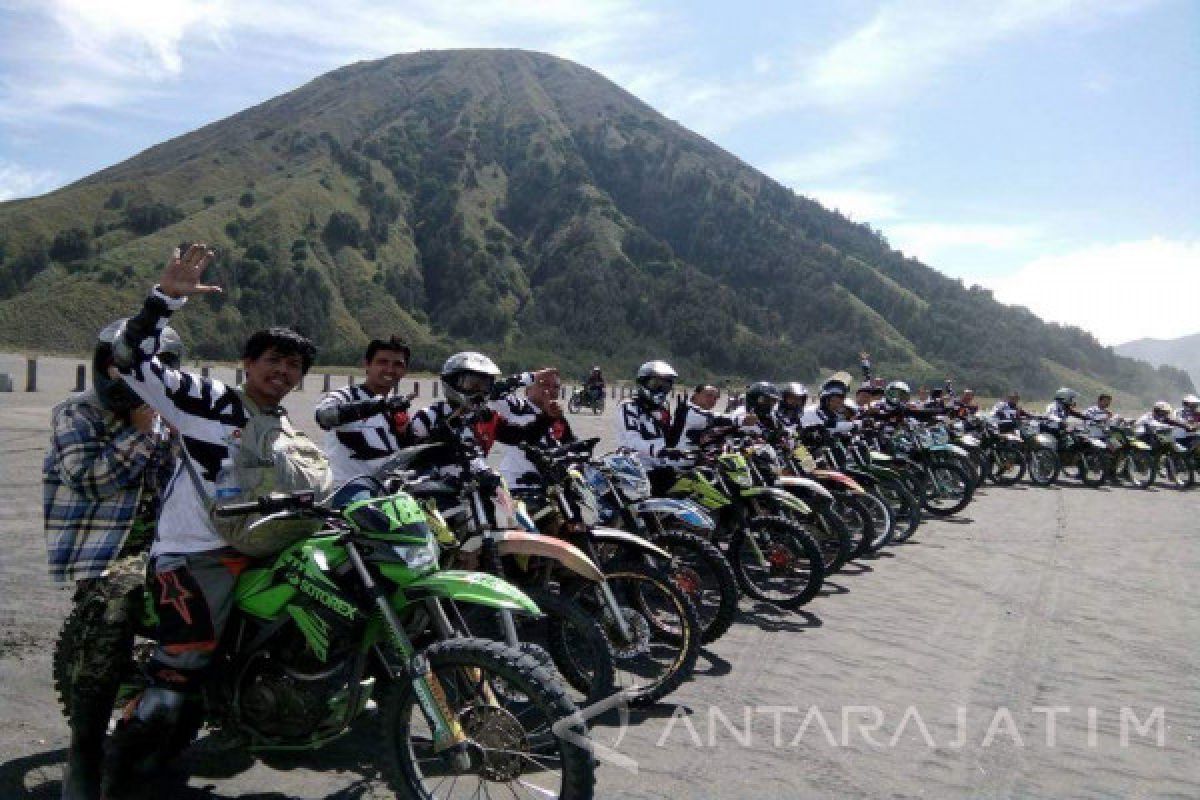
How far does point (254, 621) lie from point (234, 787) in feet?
2.75

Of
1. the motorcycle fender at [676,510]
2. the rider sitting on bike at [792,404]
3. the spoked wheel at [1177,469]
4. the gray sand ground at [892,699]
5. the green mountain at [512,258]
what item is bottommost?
the gray sand ground at [892,699]

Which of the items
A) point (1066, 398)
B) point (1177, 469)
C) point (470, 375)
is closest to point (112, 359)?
point (470, 375)

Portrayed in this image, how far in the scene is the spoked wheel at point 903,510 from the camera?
10.8 metres

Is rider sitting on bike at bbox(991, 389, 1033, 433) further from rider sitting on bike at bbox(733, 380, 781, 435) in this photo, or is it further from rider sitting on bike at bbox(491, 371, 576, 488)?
rider sitting on bike at bbox(491, 371, 576, 488)

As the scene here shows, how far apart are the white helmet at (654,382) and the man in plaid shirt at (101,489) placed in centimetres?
431

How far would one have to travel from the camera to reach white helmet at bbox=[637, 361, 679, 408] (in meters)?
7.83


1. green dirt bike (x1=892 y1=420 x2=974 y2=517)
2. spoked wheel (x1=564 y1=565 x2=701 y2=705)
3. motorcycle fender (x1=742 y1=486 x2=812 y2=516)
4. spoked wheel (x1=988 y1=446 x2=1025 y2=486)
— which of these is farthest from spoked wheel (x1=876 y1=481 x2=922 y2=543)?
spoked wheel (x1=988 y1=446 x2=1025 y2=486)

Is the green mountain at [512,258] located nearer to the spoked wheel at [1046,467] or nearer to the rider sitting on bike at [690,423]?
the spoked wheel at [1046,467]

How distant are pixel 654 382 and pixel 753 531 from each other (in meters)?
1.49

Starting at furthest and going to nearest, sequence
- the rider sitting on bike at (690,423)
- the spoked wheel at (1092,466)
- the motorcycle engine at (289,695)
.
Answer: the spoked wheel at (1092,466)
the rider sitting on bike at (690,423)
the motorcycle engine at (289,695)

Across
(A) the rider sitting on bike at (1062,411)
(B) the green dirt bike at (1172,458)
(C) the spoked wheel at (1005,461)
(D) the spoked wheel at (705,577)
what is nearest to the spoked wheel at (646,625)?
(D) the spoked wheel at (705,577)

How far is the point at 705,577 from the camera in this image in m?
6.25

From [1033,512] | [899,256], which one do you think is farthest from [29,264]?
[899,256]

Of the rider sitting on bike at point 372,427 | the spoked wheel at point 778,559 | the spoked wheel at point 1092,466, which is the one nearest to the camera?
the rider sitting on bike at point 372,427
